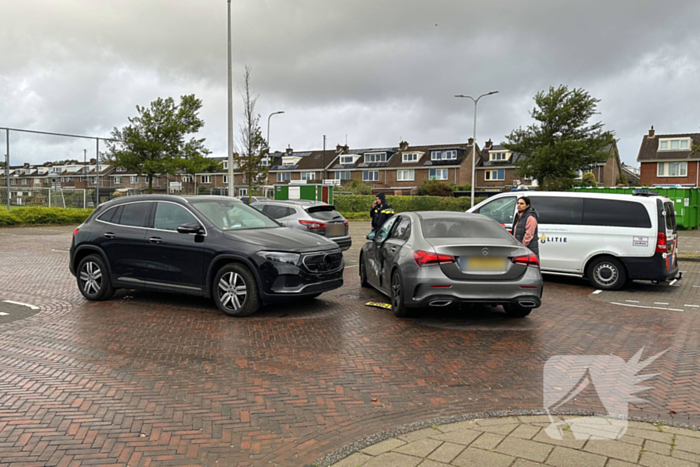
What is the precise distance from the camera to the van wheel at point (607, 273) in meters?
9.65

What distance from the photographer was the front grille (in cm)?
712

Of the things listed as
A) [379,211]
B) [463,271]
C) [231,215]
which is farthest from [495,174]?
[463,271]

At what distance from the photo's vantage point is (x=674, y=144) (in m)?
53.8

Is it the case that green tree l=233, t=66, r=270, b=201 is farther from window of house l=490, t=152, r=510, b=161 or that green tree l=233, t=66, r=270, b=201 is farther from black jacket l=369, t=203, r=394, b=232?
window of house l=490, t=152, r=510, b=161

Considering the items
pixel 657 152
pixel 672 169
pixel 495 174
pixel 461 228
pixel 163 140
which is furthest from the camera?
pixel 495 174

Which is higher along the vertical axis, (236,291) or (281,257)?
(281,257)

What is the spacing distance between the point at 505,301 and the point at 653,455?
10.7 ft

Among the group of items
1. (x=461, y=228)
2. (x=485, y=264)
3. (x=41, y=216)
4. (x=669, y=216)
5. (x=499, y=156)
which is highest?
(x=499, y=156)

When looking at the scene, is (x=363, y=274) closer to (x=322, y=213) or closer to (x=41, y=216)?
(x=322, y=213)

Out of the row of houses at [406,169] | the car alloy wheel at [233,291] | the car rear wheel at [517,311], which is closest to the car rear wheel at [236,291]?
the car alloy wheel at [233,291]

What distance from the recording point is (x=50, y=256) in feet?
44.8

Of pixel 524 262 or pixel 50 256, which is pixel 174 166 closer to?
pixel 50 256

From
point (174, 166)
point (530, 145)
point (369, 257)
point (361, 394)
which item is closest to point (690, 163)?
point (530, 145)

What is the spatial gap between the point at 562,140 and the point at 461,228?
108ft
